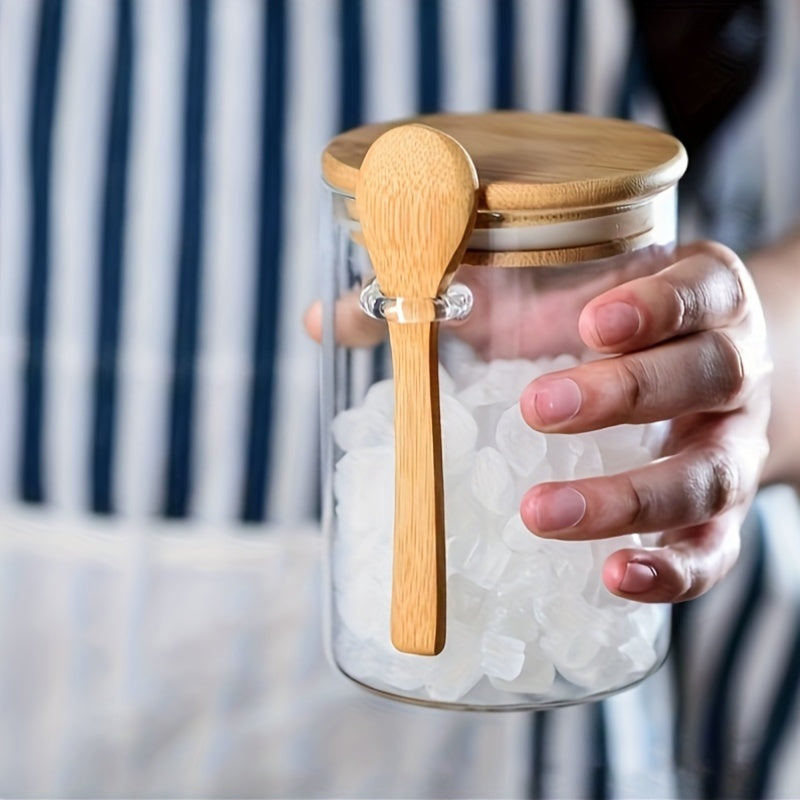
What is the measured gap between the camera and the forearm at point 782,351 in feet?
2.28

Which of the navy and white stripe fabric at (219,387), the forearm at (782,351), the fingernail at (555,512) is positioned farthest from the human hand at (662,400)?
the navy and white stripe fabric at (219,387)

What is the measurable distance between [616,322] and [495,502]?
81 mm

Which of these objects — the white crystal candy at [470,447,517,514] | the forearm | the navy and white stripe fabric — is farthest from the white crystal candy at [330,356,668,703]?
the navy and white stripe fabric

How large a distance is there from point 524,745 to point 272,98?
502mm

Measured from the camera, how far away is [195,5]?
80 centimetres

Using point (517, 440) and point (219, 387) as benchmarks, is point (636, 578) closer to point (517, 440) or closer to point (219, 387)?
point (517, 440)

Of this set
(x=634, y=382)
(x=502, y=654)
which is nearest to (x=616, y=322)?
(x=634, y=382)

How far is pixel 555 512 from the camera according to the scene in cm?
42

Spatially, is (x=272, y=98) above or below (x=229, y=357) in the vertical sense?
above

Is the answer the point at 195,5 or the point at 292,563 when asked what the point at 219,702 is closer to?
the point at 292,563

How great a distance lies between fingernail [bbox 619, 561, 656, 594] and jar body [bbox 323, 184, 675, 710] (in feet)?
0.05

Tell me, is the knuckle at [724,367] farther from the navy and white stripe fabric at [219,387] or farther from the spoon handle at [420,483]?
the navy and white stripe fabric at [219,387]

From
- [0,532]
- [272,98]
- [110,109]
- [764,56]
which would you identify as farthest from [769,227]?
[0,532]

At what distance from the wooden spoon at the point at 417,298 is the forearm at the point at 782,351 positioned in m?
0.35
